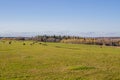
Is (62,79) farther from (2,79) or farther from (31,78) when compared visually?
(2,79)

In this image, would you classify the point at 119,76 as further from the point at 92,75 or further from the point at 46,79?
the point at 46,79

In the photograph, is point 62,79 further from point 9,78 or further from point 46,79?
point 9,78

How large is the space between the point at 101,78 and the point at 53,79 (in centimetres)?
427

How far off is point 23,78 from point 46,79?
2.01m

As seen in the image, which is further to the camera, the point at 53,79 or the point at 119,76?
the point at 119,76

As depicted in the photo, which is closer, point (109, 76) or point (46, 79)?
point (46, 79)

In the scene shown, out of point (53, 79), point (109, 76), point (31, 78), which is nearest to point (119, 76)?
point (109, 76)

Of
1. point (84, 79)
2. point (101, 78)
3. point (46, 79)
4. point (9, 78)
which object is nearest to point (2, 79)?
point (9, 78)

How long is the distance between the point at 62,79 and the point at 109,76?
4.61m

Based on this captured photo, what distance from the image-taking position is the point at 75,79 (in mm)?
20438

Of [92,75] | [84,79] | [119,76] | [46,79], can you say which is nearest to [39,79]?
[46,79]

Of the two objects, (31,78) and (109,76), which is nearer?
(31,78)

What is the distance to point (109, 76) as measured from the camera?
22.0 m

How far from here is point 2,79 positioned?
2014 centimetres
